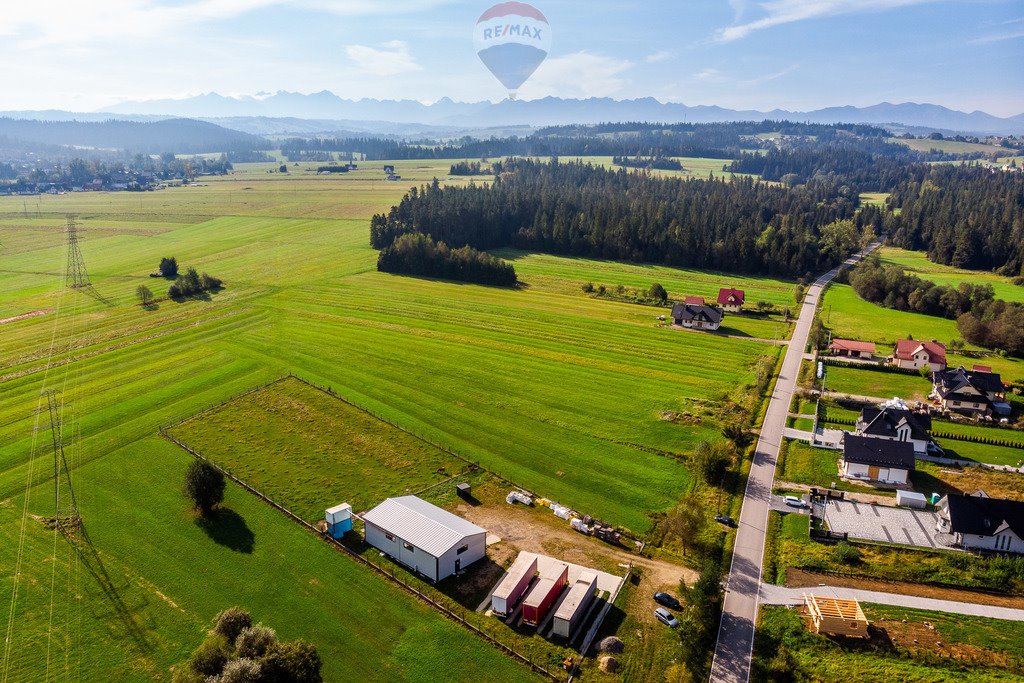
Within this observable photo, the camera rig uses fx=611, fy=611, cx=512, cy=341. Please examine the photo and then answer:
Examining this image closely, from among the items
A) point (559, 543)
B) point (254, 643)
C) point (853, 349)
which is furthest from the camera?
point (853, 349)

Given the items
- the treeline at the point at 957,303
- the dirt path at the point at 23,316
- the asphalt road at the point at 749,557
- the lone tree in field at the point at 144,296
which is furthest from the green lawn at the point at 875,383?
the dirt path at the point at 23,316

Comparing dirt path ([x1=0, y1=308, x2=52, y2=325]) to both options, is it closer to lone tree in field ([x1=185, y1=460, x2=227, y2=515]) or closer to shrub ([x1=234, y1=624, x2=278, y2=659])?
lone tree in field ([x1=185, y1=460, x2=227, y2=515])

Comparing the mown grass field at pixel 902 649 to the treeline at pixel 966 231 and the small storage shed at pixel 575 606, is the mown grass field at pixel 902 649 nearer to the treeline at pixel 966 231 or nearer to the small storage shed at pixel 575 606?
the small storage shed at pixel 575 606

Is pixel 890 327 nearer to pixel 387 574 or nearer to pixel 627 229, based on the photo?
pixel 627 229

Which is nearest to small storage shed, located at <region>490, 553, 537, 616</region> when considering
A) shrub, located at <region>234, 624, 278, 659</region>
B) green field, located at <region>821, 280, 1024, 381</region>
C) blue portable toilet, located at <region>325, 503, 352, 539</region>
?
blue portable toilet, located at <region>325, 503, 352, 539</region>

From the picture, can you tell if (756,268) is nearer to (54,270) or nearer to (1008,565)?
(1008,565)

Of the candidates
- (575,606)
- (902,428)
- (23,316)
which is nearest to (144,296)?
(23,316)
